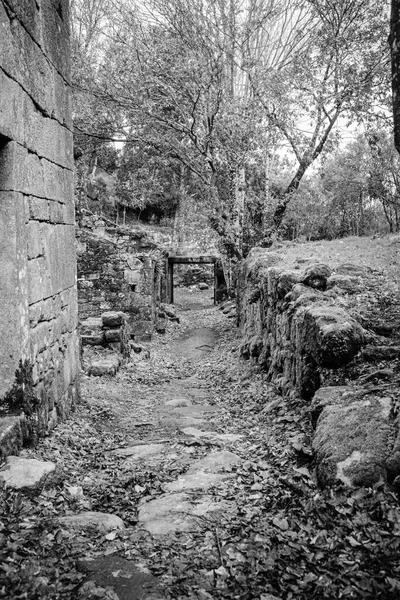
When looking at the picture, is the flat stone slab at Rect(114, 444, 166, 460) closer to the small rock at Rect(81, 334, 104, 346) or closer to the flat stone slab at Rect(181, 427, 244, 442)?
the flat stone slab at Rect(181, 427, 244, 442)

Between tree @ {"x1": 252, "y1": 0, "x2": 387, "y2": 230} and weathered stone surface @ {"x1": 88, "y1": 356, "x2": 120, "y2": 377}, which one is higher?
tree @ {"x1": 252, "y1": 0, "x2": 387, "y2": 230}

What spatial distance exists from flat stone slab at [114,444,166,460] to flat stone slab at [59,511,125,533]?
144 centimetres

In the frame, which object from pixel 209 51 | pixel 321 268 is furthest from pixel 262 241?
pixel 321 268

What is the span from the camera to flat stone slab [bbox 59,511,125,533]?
9.69ft

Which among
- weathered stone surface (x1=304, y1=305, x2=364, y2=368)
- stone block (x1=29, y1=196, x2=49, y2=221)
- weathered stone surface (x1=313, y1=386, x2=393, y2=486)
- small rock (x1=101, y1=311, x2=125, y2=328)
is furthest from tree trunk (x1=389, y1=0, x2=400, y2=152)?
small rock (x1=101, y1=311, x2=125, y2=328)

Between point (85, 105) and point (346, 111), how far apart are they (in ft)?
28.3

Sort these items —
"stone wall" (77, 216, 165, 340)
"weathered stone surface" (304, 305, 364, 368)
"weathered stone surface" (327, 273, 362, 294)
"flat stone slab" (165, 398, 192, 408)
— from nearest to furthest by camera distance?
"weathered stone surface" (304, 305, 364, 368)
"weathered stone surface" (327, 273, 362, 294)
"flat stone slab" (165, 398, 192, 408)
"stone wall" (77, 216, 165, 340)

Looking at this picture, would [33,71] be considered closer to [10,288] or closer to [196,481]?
[10,288]

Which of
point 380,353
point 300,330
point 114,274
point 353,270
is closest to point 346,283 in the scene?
point 353,270

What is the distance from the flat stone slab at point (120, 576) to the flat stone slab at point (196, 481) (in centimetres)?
116

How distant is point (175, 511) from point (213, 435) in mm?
2065

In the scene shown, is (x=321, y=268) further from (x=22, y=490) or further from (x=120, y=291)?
(x=120, y=291)

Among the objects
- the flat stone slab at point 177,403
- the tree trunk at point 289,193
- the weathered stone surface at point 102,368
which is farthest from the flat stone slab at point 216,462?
the tree trunk at point 289,193

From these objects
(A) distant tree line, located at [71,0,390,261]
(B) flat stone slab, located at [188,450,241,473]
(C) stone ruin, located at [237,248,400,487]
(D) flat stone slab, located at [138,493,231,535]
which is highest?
(A) distant tree line, located at [71,0,390,261]
